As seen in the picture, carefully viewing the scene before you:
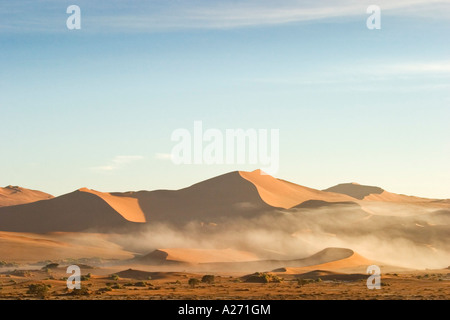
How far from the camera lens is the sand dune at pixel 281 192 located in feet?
422

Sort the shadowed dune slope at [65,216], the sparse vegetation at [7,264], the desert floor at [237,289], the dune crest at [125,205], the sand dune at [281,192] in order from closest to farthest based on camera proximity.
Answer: the desert floor at [237,289] → the sparse vegetation at [7,264] → the shadowed dune slope at [65,216] → the dune crest at [125,205] → the sand dune at [281,192]

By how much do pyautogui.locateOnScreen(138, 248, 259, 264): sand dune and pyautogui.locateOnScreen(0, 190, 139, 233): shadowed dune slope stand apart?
2663 centimetres

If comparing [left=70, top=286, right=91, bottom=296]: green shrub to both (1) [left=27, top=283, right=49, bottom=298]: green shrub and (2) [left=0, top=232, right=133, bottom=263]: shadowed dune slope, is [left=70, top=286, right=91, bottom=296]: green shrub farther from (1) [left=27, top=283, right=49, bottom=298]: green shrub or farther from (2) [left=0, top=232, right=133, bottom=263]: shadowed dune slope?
(2) [left=0, top=232, right=133, bottom=263]: shadowed dune slope

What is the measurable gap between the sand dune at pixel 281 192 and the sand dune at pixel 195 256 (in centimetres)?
2963

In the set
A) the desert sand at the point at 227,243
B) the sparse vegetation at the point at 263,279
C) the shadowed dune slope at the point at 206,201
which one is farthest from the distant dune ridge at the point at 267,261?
the shadowed dune slope at the point at 206,201

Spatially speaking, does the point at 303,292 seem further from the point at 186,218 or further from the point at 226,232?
the point at 186,218

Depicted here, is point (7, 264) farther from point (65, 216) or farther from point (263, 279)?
point (65, 216)

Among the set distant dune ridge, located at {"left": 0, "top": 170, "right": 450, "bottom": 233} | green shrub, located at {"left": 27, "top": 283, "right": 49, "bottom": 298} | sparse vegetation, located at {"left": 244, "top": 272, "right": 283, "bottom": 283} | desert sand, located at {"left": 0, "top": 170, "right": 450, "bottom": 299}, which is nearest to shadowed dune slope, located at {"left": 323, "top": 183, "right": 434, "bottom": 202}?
desert sand, located at {"left": 0, "top": 170, "right": 450, "bottom": 299}

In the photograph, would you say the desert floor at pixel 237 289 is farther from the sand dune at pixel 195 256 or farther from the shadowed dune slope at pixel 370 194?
the shadowed dune slope at pixel 370 194

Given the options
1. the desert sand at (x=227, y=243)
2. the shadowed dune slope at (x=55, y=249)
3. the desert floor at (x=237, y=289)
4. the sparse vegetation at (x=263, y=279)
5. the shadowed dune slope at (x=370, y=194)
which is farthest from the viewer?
the shadowed dune slope at (x=370, y=194)

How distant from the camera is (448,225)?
107 metres

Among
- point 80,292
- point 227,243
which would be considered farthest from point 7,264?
point 80,292

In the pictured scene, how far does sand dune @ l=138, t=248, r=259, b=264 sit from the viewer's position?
268ft

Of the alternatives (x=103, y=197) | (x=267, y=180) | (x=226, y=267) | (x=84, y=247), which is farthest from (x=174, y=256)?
(x=267, y=180)
